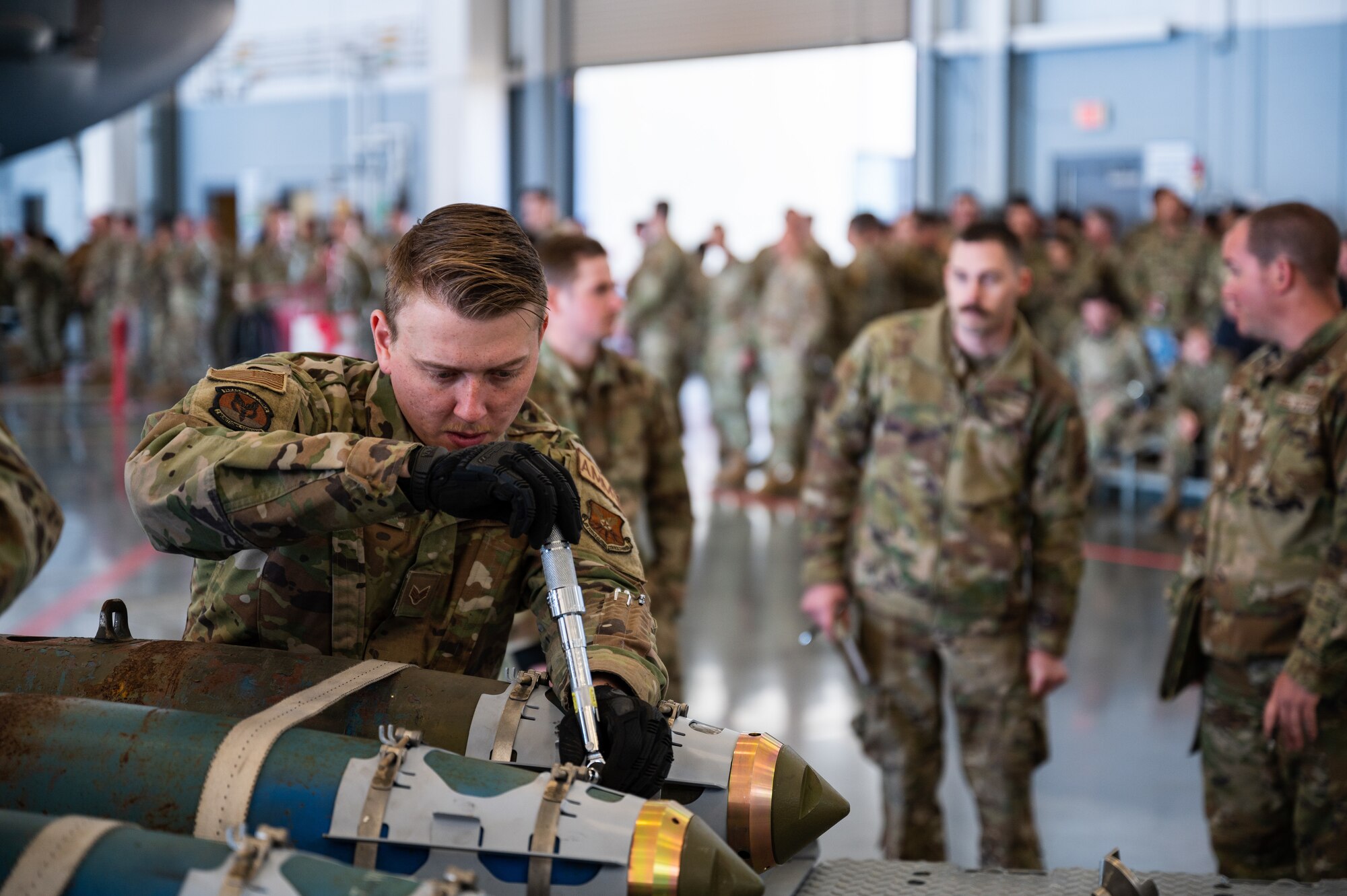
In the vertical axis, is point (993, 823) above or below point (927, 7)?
below

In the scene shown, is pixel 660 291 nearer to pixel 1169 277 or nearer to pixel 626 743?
pixel 1169 277

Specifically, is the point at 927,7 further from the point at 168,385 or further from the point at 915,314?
the point at 915,314

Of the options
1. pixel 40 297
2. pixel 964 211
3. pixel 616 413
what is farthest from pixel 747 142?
pixel 616 413

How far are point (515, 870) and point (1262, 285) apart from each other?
2.12m

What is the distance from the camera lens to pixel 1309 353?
2645 mm

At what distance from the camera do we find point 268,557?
5.74 feet

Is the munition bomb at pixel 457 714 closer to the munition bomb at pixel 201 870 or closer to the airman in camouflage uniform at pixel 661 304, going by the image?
the munition bomb at pixel 201 870

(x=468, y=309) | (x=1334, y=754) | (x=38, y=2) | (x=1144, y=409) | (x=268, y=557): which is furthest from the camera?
(x=1144, y=409)

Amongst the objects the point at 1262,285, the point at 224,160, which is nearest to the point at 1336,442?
the point at 1262,285

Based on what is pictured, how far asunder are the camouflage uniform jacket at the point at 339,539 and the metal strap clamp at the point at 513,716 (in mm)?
35

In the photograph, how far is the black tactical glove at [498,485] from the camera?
4.54 ft

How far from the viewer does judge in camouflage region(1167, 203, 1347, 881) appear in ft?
8.33

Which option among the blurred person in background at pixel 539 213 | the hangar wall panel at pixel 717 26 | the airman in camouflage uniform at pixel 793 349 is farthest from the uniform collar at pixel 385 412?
the hangar wall panel at pixel 717 26

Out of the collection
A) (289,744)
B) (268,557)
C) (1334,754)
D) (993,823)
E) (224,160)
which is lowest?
(993,823)
